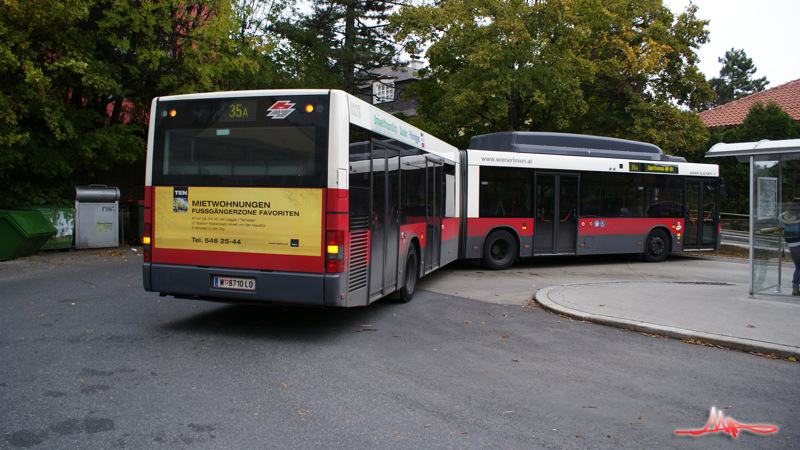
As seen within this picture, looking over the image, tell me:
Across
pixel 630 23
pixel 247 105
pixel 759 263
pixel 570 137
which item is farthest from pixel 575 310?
pixel 630 23

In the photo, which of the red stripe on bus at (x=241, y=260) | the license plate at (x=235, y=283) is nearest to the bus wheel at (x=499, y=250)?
the red stripe on bus at (x=241, y=260)

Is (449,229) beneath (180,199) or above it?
beneath

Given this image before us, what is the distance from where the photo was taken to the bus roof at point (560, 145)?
14609 millimetres

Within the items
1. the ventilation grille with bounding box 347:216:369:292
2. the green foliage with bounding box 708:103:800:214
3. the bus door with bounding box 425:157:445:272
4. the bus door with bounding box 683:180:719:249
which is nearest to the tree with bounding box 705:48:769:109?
the green foliage with bounding box 708:103:800:214

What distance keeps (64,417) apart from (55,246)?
43.3 ft

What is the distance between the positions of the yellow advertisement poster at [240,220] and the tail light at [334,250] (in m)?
0.11

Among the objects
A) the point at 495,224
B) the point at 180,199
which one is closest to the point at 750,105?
the point at 495,224

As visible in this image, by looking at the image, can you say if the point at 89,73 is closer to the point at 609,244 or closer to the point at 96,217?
the point at 96,217

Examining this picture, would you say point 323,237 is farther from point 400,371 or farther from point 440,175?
point 440,175

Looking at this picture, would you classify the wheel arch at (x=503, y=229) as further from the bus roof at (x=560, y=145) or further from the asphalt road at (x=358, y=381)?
the asphalt road at (x=358, y=381)

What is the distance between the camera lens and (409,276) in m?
9.38

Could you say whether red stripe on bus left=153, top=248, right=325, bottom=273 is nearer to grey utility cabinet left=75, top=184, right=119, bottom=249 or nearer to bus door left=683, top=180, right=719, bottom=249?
grey utility cabinet left=75, top=184, right=119, bottom=249

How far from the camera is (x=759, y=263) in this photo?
9.68 meters

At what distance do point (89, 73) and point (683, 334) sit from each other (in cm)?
1484
